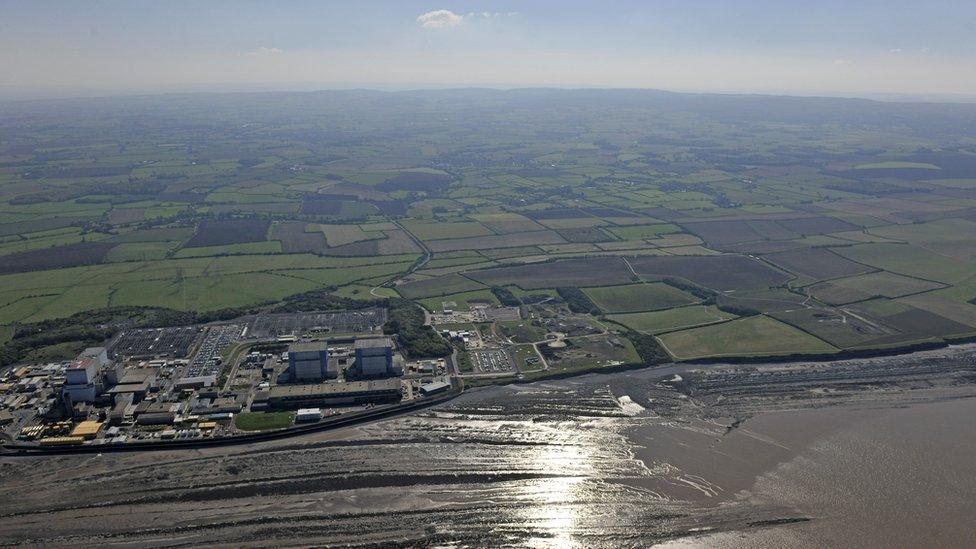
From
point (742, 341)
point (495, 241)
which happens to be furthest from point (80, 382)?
point (495, 241)

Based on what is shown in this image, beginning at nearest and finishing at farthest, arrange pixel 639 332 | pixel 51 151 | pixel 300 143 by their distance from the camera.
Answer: pixel 639 332 < pixel 51 151 < pixel 300 143

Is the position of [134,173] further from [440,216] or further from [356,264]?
[356,264]

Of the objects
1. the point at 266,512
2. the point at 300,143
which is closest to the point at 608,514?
the point at 266,512

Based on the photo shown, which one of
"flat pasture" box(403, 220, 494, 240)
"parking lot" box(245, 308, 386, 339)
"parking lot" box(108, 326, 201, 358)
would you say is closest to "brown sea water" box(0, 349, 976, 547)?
"parking lot" box(108, 326, 201, 358)

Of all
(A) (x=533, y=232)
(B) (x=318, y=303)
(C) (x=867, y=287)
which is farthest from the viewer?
(A) (x=533, y=232)

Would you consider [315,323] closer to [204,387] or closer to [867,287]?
[204,387]

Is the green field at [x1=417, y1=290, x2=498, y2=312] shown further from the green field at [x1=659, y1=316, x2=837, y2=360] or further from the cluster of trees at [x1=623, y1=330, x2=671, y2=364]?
the green field at [x1=659, y1=316, x2=837, y2=360]
